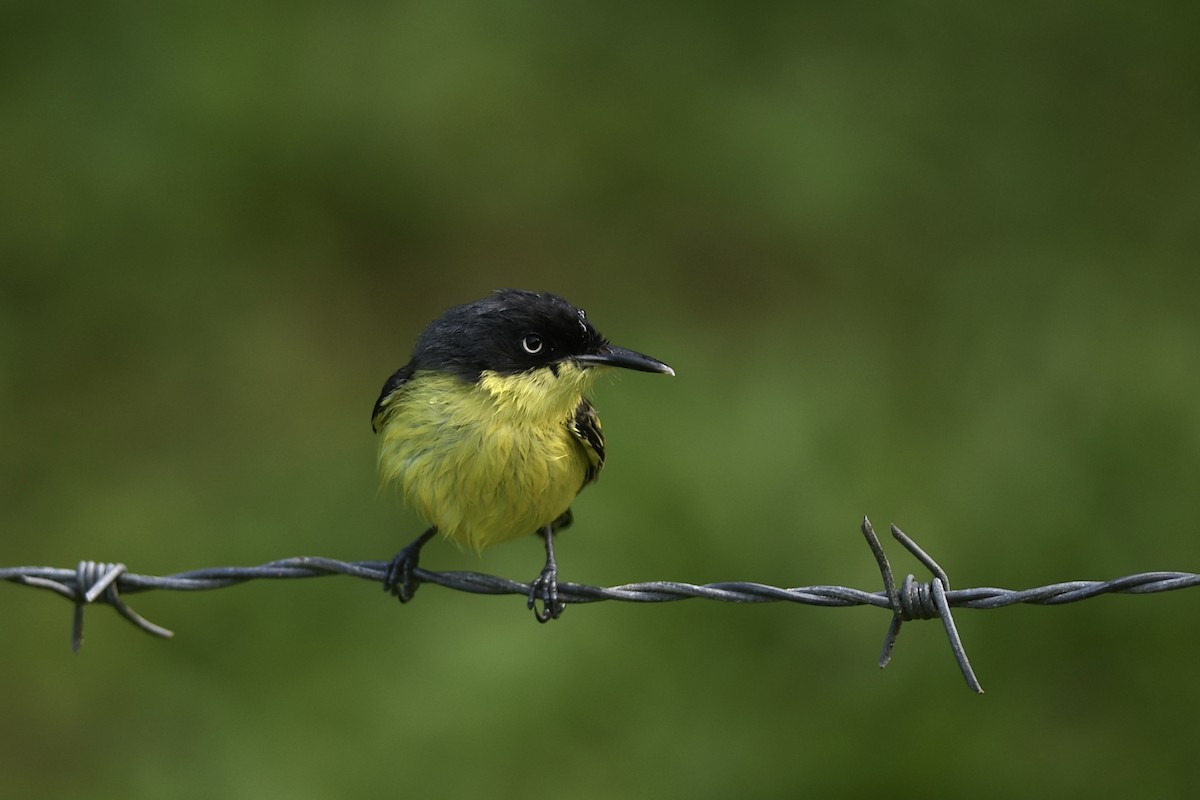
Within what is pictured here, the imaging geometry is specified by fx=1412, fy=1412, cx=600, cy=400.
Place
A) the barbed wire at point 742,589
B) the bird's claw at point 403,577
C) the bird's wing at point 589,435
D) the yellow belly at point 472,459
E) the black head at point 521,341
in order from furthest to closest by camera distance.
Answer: the bird's claw at point 403,577
the bird's wing at point 589,435
the black head at point 521,341
the yellow belly at point 472,459
the barbed wire at point 742,589

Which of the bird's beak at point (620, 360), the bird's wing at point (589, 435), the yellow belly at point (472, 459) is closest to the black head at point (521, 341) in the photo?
the bird's beak at point (620, 360)

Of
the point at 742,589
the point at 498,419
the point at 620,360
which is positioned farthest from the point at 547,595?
the point at 742,589

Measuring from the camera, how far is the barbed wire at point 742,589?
3.68 meters

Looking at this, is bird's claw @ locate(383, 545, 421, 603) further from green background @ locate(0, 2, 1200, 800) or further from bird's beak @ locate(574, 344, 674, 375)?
green background @ locate(0, 2, 1200, 800)

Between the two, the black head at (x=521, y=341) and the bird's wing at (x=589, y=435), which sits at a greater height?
the black head at (x=521, y=341)

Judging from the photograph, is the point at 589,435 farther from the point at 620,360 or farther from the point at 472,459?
the point at 472,459

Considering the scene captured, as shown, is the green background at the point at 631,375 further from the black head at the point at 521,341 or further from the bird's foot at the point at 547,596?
the black head at the point at 521,341

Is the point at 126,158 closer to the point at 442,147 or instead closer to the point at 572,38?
the point at 442,147

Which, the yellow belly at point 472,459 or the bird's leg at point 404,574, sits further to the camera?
the bird's leg at point 404,574

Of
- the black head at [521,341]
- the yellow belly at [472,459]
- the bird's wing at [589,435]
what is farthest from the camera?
the bird's wing at [589,435]

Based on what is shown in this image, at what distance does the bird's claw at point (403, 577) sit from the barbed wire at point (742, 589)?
0.91ft

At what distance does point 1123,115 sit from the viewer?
9.67 metres

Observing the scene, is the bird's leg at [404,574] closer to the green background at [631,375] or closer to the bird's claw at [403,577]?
the bird's claw at [403,577]

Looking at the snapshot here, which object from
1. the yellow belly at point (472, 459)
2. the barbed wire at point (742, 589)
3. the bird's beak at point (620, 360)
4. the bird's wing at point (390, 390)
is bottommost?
the barbed wire at point (742, 589)
